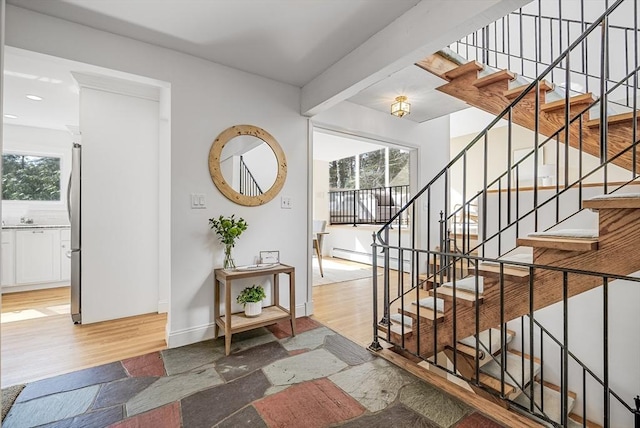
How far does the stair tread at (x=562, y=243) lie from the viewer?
1.51 m

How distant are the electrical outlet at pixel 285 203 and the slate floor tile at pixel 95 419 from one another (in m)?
1.90

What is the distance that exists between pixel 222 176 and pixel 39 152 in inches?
158

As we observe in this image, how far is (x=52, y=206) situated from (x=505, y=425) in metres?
6.18

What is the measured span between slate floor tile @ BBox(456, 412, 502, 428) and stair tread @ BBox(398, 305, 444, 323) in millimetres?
626

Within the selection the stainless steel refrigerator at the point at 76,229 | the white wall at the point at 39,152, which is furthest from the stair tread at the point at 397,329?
the white wall at the point at 39,152

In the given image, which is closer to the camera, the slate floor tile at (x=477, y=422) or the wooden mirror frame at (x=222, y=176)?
the slate floor tile at (x=477, y=422)

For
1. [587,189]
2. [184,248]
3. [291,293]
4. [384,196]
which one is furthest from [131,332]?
[384,196]

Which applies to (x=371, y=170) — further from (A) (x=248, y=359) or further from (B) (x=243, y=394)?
(B) (x=243, y=394)

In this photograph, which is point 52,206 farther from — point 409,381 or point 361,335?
point 409,381

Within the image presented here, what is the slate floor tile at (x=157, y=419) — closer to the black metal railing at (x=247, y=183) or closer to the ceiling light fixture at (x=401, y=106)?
the black metal railing at (x=247, y=183)

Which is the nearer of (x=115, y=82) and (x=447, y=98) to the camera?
(x=115, y=82)

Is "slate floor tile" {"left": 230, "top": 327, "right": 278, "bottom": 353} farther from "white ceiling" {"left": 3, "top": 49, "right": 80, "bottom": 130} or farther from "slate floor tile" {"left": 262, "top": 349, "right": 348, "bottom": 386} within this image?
"white ceiling" {"left": 3, "top": 49, "right": 80, "bottom": 130}

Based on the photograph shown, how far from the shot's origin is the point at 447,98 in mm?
3484

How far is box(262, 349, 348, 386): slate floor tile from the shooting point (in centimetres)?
196
